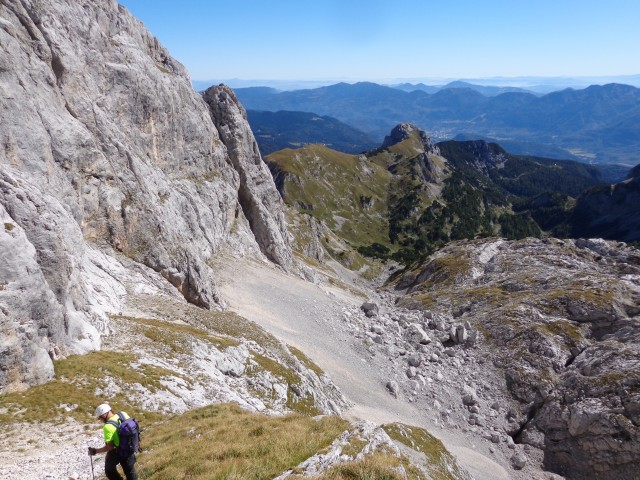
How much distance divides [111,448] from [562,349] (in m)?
62.4

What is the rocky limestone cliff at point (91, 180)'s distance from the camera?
2673 centimetres

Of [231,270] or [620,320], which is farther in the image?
[231,270]

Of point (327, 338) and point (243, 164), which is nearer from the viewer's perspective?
point (327, 338)

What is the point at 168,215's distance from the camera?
61.7 m

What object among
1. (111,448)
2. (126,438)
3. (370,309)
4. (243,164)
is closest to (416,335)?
(370,309)

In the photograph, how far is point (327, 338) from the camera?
62.2 meters

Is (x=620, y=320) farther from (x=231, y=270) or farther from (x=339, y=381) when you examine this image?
(x=231, y=270)

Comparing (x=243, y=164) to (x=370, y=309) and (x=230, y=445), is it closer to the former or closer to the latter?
(x=370, y=309)

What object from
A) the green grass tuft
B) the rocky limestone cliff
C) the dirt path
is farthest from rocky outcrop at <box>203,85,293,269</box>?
the green grass tuft

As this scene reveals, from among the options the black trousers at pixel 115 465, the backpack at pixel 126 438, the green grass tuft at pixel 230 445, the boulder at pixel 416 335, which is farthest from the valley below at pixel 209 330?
the backpack at pixel 126 438

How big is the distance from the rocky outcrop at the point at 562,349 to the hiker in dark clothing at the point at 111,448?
45500 millimetres

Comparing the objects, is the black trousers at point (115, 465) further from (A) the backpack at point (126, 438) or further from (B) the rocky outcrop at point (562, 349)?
(B) the rocky outcrop at point (562, 349)

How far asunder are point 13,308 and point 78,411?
23.9 ft

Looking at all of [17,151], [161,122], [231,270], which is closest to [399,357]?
[231,270]
